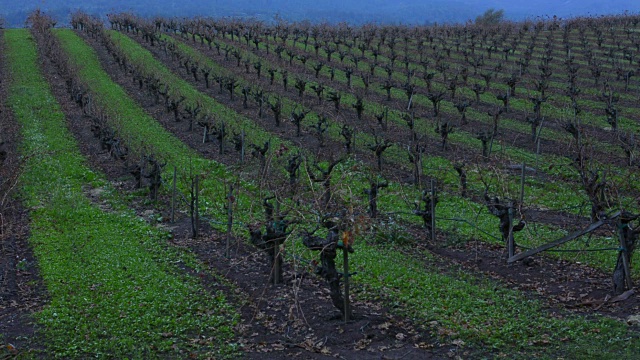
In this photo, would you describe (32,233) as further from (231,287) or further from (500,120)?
(500,120)

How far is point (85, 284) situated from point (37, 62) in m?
38.9

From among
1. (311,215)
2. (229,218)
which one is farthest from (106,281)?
(311,215)

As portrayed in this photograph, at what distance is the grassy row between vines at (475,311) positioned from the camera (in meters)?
11.8

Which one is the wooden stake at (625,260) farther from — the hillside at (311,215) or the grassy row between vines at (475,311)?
the grassy row between vines at (475,311)

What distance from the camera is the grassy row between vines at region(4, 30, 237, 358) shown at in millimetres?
12484

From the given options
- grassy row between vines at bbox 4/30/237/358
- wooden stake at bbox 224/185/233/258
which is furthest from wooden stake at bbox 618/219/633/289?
wooden stake at bbox 224/185/233/258

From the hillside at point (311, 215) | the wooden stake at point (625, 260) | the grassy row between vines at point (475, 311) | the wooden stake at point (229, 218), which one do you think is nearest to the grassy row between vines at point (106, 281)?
the hillside at point (311, 215)

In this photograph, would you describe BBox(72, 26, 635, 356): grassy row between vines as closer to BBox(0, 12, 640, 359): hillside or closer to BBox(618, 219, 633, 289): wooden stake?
BBox(0, 12, 640, 359): hillside

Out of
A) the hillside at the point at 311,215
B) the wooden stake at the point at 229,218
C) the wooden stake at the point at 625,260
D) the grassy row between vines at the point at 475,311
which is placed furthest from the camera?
the wooden stake at the point at 229,218

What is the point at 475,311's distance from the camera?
521 inches

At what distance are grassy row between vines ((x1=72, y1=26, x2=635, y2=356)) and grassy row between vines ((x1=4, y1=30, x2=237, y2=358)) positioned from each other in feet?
11.5

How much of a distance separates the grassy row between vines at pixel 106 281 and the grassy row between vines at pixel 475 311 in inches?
138

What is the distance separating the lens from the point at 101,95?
39844 mm

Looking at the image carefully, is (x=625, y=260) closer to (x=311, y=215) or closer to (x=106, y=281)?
(x=311, y=215)
